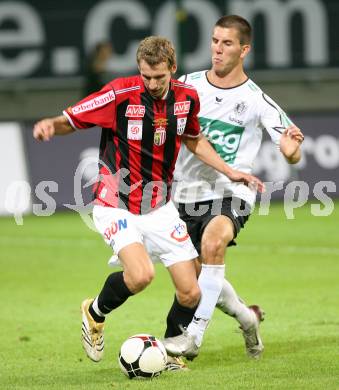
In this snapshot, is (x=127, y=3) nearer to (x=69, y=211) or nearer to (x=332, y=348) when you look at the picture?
(x=69, y=211)

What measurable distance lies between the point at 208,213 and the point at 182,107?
0.79 m

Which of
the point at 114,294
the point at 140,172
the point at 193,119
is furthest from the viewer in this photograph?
the point at 193,119

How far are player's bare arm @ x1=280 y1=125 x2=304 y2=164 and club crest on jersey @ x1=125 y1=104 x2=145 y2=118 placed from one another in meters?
0.95

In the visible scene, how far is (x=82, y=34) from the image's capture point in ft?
66.7

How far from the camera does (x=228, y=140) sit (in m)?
7.40

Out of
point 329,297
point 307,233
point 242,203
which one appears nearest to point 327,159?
point 307,233

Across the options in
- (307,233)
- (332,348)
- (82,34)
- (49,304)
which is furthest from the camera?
(82,34)

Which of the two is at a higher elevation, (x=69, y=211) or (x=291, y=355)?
(x=291, y=355)

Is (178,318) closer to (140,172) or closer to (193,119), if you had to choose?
(140,172)

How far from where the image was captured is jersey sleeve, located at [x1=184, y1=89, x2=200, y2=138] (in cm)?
697

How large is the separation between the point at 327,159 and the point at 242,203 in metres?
9.50

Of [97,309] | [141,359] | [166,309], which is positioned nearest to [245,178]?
[97,309]

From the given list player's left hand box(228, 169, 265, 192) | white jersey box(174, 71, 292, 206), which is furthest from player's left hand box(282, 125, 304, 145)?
player's left hand box(228, 169, 265, 192)

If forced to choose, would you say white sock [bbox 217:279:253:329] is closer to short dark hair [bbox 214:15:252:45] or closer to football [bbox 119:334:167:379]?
football [bbox 119:334:167:379]
